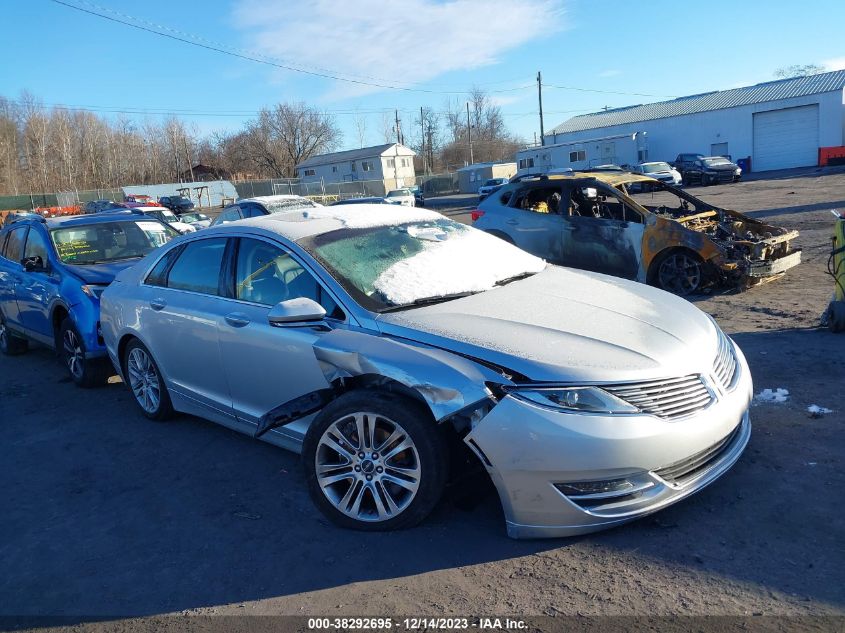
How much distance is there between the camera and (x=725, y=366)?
3682mm

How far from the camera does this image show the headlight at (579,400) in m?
3.05

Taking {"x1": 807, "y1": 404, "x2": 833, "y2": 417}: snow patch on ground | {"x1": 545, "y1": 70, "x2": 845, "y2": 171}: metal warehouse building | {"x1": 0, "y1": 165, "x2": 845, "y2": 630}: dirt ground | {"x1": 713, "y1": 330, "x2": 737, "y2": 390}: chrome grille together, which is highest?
{"x1": 545, "y1": 70, "x2": 845, "y2": 171}: metal warehouse building

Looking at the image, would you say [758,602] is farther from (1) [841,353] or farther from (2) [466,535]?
(1) [841,353]

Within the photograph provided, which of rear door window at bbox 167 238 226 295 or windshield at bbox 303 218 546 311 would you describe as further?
rear door window at bbox 167 238 226 295

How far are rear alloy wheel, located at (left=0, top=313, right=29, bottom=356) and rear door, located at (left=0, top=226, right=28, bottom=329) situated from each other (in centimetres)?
23

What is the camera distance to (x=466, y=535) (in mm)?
3404

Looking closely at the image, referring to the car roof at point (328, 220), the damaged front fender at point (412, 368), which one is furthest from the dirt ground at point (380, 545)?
the car roof at point (328, 220)

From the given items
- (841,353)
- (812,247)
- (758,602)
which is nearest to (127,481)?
(758,602)

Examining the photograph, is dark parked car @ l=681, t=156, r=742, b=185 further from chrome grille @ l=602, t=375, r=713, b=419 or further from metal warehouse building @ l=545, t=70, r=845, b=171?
chrome grille @ l=602, t=375, r=713, b=419

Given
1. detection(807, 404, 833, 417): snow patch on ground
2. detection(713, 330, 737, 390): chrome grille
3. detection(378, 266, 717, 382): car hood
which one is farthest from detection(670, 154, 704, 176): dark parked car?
detection(713, 330, 737, 390): chrome grille

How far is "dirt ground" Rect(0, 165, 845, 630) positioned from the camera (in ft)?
9.43

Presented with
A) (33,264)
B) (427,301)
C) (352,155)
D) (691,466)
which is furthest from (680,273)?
(352,155)

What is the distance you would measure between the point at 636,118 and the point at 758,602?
59.0 m

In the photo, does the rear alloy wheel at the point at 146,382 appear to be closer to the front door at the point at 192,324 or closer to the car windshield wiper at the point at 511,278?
the front door at the point at 192,324
